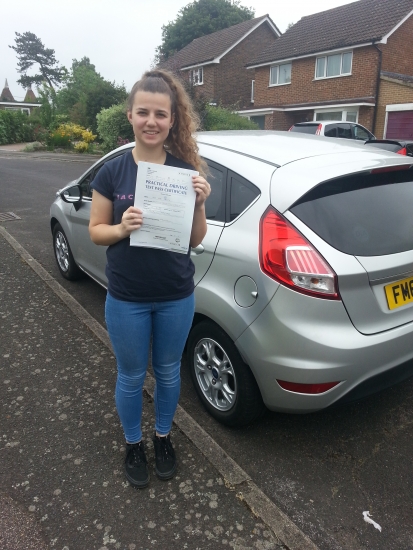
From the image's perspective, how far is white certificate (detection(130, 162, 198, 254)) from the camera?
1.87 meters

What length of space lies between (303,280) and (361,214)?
1.73ft

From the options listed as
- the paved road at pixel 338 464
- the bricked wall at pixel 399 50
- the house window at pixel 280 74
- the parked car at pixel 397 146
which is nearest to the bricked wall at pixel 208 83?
the house window at pixel 280 74

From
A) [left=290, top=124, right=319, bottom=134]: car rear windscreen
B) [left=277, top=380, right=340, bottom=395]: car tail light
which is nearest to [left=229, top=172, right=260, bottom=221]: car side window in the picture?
[left=277, top=380, right=340, bottom=395]: car tail light

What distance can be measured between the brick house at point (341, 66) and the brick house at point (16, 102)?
42.7 metres

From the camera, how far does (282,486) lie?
234 centimetres

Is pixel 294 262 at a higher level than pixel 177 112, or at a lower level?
lower

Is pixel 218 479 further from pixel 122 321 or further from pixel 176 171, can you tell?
pixel 176 171

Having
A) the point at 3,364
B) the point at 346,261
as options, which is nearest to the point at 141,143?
the point at 346,261

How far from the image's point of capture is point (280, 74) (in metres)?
27.0

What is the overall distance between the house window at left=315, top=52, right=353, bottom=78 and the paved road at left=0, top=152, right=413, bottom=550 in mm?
23416

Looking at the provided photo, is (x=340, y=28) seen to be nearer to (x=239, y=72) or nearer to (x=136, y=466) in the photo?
(x=239, y=72)

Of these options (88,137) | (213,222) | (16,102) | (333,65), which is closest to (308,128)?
(333,65)

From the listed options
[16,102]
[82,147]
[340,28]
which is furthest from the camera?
[16,102]

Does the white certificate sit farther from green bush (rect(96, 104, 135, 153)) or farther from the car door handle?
green bush (rect(96, 104, 135, 153))
